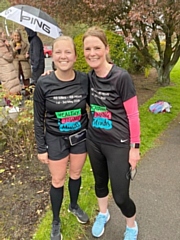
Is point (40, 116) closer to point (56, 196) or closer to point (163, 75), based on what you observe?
point (56, 196)

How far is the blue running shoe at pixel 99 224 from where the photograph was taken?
8.46ft

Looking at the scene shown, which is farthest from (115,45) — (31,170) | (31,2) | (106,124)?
(106,124)

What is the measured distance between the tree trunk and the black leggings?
22.6 feet

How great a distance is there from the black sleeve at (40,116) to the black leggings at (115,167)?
14.2 inches

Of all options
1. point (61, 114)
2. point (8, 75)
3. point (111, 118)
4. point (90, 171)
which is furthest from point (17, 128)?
point (111, 118)

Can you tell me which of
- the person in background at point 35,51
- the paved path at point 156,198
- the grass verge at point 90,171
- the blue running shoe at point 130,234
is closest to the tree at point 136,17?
the person in background at point 35,51

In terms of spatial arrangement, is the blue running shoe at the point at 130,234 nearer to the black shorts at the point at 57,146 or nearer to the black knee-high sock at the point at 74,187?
the black knee-high sock at the point at 74,187

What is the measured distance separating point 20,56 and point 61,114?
5.26m

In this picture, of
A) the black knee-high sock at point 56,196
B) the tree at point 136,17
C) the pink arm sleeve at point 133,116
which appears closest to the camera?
the pink arm sleeve at point 133,116

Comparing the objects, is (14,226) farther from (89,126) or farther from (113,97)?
(113,97)

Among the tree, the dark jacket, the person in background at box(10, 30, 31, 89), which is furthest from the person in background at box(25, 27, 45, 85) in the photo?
the person in background at box(10, 30, 31, 89)

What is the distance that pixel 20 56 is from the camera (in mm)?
6988

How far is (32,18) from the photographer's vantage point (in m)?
5.57

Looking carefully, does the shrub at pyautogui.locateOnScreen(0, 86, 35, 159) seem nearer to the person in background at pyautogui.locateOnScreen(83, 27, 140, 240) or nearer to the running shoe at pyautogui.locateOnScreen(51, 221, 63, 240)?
the running shoe at pyautogui.locateOnScreen(51, 221, 63, 240)
